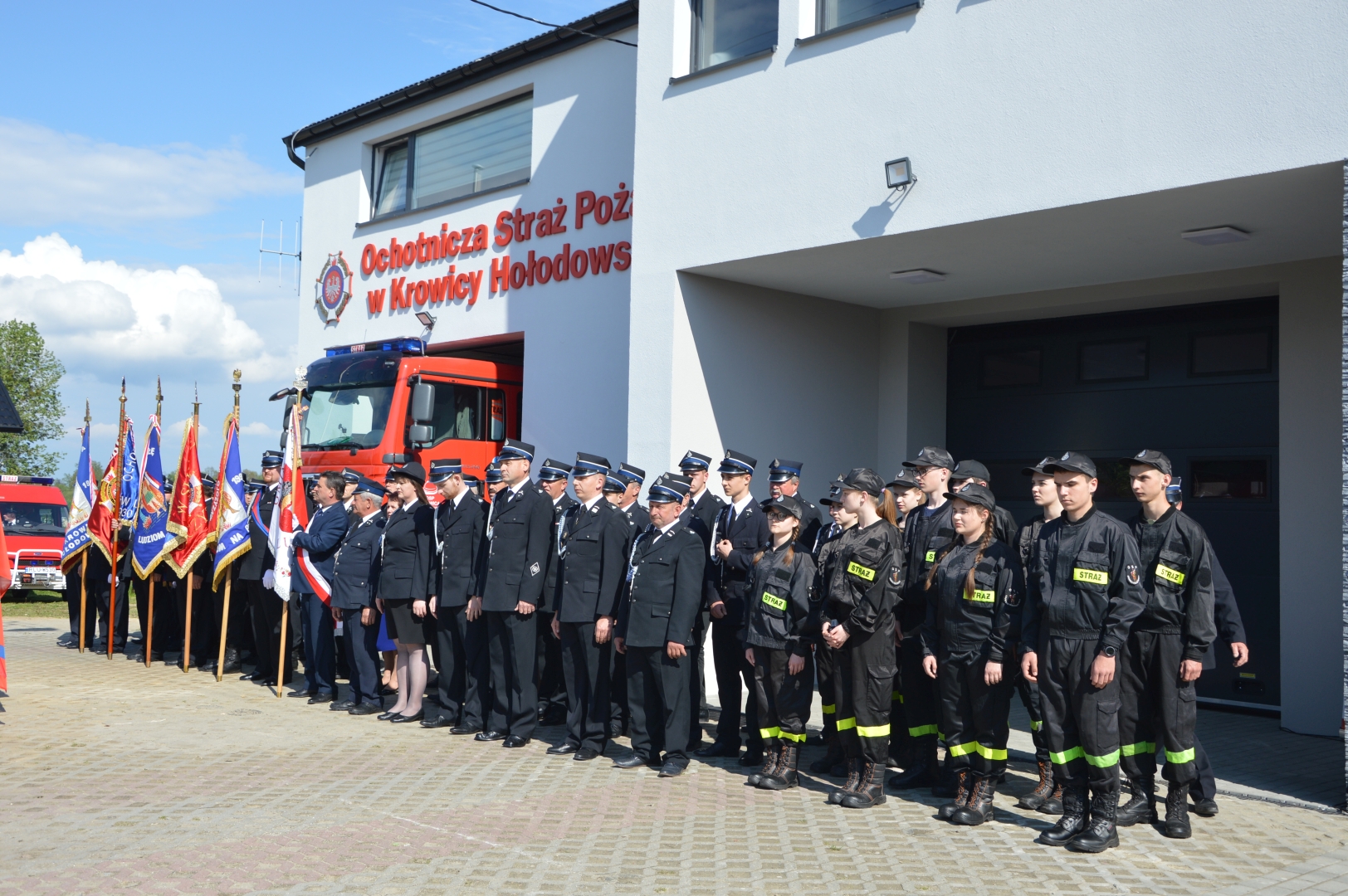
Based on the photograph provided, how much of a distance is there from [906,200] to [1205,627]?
4003 millimetres

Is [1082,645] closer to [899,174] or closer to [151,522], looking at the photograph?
[899,174]

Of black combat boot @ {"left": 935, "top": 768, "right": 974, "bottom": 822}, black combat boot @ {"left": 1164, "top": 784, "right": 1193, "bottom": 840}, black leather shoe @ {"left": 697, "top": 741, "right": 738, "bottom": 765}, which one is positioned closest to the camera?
black combat boot @ {"left": 1164, "top": 784, "right": 1193, "bottom": 840}

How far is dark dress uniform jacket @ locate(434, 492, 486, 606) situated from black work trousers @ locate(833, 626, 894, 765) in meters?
3.23

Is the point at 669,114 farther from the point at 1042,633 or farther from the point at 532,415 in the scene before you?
the point at 1042,633

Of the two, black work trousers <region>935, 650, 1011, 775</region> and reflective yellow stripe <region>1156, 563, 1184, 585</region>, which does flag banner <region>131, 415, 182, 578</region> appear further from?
reflective yellow stripe <region>1156, 563, 1184, 585</region>

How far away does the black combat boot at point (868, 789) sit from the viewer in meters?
6.76

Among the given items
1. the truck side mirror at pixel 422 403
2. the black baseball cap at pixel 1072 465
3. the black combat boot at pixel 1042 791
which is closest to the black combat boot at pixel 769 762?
the black combat boot at pixel 1042 791

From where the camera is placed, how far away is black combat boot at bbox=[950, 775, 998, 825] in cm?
639

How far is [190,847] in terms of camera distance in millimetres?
5668

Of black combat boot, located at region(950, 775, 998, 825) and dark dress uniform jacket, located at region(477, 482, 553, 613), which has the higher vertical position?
dark dress uniform jacket, located at region(477, 482, 553, 613)

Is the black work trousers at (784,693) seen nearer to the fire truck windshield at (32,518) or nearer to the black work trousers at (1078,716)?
the black work trousers at (1078,716)

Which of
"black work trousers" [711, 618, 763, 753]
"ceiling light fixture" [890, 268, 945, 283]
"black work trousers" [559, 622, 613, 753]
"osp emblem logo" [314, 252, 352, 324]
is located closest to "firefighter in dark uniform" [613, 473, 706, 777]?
"black work trousers" [559, 622, 613, 753]

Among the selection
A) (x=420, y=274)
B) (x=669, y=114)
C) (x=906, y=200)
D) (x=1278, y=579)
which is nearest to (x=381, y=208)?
(x=420, y=274)

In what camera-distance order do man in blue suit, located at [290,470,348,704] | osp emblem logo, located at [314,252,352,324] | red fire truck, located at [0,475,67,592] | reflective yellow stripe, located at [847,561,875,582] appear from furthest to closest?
red fire truck, located at [0,475,67,592]
osp emblem logo, located at [314,252,352,324]
man in blue suit, located at [290,470,348,704]
reflective yellow stripe, located at [847,561,875,582]
